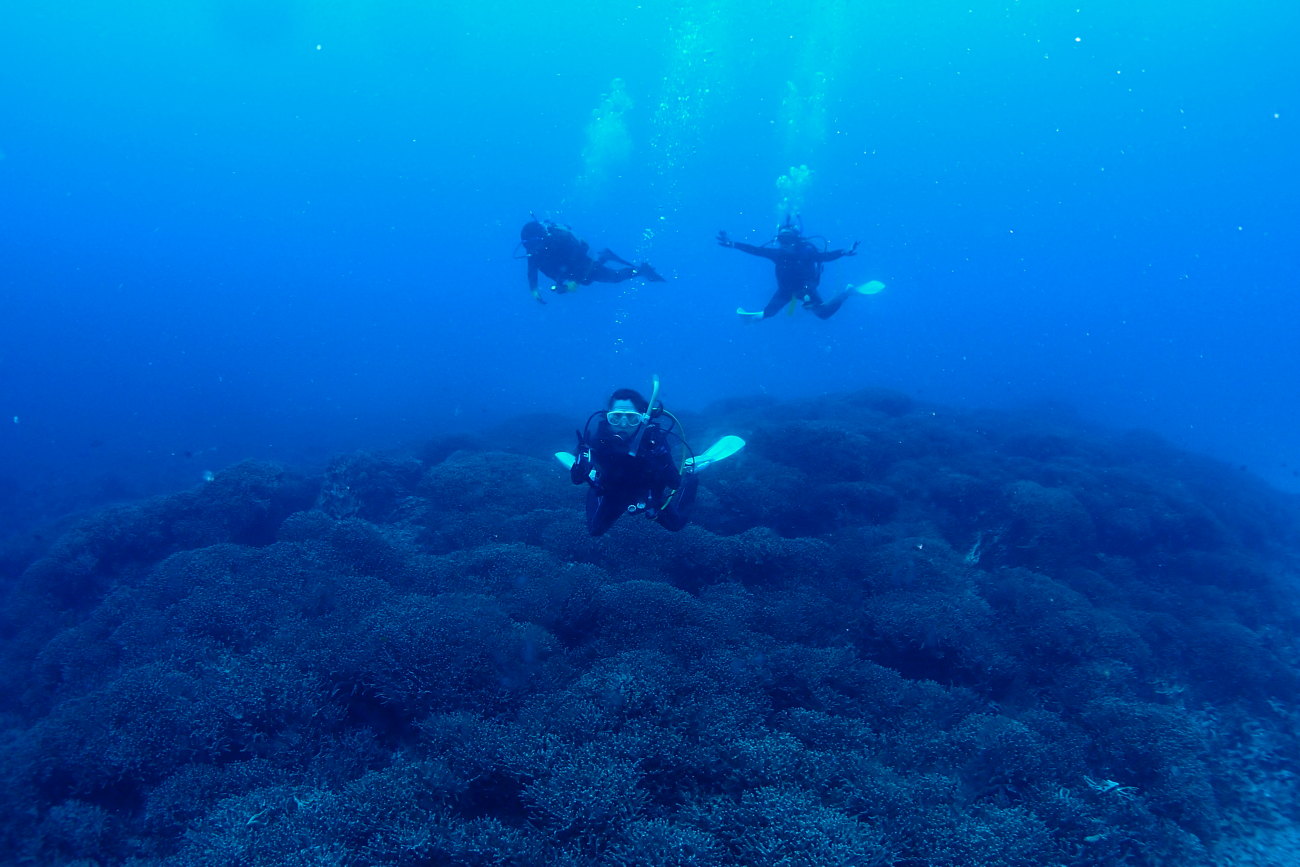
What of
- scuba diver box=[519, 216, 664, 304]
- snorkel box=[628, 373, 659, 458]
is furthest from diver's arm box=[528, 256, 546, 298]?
snorkel box=[628, 373, 659, 458]

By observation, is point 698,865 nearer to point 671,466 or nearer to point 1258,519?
point 671,466

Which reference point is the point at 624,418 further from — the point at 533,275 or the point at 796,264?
the point at 796,264

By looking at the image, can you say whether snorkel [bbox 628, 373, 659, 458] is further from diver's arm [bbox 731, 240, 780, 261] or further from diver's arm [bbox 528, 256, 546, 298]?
diver's arm [bbox 528, 256, 546, 298]

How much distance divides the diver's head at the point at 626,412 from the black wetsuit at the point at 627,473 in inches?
2.8

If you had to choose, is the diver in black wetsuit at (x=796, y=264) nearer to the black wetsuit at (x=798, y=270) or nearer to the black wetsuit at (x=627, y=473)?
the black wetsuit at (x=798, y=270)

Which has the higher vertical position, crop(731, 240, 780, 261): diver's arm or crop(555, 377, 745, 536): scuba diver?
crop(731, 240, 780, 261): diver's arm

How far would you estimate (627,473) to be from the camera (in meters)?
6.77

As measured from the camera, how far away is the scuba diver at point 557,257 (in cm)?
1339

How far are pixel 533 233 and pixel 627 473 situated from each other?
8.50 m

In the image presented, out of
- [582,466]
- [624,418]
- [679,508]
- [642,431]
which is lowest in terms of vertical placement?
[582,466]

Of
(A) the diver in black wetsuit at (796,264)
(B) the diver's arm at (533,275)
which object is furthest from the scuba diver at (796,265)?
(B) the diver's arm at (533,275)

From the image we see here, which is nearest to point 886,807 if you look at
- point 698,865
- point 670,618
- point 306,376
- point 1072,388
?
point 698,865

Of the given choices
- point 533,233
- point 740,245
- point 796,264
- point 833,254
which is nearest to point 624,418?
point 740,245

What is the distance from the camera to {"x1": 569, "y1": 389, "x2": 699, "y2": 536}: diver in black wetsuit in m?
6.63
